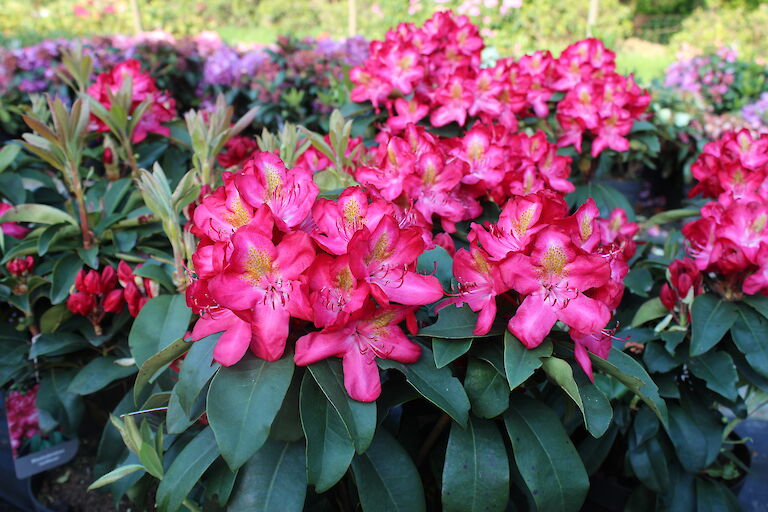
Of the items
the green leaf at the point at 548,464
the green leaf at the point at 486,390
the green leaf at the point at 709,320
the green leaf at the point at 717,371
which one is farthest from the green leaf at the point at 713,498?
the green leaf at the point at 486,390

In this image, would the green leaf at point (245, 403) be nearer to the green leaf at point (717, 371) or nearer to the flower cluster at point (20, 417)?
the green leaf at point (717, 371)

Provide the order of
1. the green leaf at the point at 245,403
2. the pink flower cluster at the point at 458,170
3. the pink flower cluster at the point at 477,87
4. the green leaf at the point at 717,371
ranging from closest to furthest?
the green leaf at the point at 245,403 < the pink flower cluster at the point at 458,170 < the green leaf at the point at 717,371 < the pink flower cluster at the point at 477,87

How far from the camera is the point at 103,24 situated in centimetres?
962

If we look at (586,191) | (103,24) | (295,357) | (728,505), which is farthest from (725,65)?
(103,24)

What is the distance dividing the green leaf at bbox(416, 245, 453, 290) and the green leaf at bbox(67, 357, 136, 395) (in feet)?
2.58

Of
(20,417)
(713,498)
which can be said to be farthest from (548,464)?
(20,417)

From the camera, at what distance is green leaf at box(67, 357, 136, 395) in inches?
54.6

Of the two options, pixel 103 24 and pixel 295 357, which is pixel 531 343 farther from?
pixel 103 24

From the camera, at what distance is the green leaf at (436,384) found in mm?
824

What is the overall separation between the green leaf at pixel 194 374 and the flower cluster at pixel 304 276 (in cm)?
4

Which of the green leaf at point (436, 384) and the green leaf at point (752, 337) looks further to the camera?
the green leaf at point (752, 337)

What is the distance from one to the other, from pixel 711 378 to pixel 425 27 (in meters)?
1.42

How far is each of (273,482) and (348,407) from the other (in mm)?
175

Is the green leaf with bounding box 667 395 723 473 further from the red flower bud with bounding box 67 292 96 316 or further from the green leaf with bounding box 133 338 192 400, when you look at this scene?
the red flower bud with bounding box 67 292 96 316
